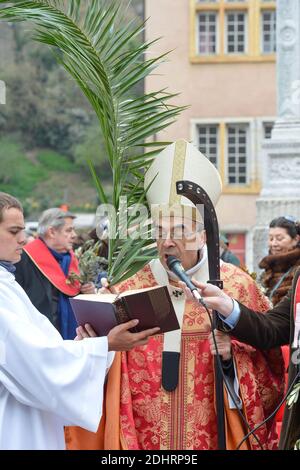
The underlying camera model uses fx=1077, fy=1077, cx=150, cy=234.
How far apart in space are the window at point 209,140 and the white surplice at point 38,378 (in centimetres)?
2424

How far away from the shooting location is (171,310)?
4223mm

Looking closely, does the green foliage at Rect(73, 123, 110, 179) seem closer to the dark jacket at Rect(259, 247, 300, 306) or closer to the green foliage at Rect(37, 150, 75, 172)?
the green foliage at Rect(37, 150, 75, 172)

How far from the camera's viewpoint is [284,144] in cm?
1180

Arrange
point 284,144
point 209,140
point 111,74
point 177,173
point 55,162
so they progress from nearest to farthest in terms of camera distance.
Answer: point 177,173 → point 111,74 → point 284,144 → point 209,140 → point 55,162

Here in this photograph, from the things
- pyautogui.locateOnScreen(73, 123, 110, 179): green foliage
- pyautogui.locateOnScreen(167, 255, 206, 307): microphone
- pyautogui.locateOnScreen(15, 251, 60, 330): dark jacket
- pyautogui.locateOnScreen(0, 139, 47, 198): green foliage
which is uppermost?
pyautogui.locateOnScreen(167, 255, 206, 307): microphone

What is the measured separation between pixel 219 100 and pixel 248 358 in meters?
24.3

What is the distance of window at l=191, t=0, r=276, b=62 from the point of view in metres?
28.5

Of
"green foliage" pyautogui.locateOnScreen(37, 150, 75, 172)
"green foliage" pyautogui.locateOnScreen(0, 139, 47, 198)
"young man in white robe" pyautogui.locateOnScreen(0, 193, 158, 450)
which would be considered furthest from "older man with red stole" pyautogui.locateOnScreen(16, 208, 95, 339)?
"green foliage" pyautogui.locateOnScreen(37, 150, 75, 172)

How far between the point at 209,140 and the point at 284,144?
16920mm

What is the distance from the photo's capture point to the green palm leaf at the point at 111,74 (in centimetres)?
530

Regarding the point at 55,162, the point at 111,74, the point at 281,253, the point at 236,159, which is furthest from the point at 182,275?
the point at 55,162

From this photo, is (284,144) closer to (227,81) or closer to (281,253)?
(281,253)

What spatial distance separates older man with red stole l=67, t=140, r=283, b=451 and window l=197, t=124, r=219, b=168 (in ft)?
76.6

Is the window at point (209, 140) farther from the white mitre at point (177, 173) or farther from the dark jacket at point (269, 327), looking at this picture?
the dark jacket at point (269, 327)
